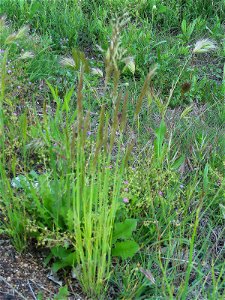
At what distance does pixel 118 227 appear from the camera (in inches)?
87.7

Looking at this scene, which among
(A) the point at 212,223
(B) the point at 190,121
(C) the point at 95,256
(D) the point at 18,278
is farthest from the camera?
(B) the point at 190,121

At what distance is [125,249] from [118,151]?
516 millimetres

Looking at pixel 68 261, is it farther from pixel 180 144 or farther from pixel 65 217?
pixel 180 144

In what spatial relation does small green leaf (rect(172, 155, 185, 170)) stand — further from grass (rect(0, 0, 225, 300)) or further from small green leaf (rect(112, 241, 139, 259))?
small green leaf (rect(112, 241, 139, 259))

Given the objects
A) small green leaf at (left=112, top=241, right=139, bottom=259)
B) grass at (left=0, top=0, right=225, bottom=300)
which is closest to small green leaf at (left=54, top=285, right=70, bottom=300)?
grass at (left=0, top=0, right=225, bottom=300)

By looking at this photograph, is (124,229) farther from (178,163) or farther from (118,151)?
(178,163)

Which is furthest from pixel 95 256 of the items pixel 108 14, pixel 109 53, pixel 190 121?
pixel 108 14

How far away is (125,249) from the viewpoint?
2193 millimetres

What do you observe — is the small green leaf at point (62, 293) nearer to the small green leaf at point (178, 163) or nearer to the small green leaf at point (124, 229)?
the small green leaf at point (124, 229)

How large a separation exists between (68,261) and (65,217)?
0.17 metres

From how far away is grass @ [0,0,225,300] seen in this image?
1.95 m

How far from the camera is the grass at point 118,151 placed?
1.95m

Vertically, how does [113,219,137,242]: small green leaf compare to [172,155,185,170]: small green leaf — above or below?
above

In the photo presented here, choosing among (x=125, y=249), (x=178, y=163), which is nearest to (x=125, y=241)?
(x=125, y=249)
